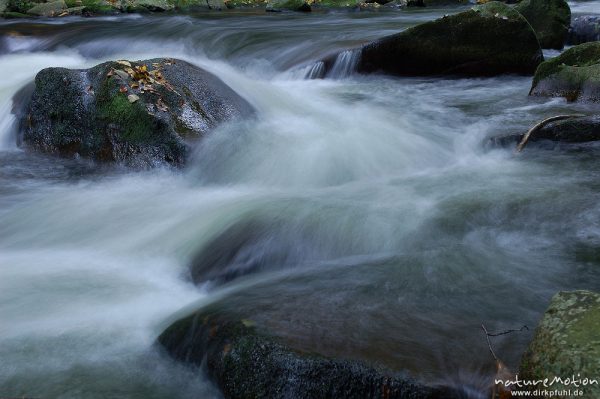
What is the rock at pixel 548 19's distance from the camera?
36.4ft

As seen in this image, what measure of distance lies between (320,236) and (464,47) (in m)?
6.18

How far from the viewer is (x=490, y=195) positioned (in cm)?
536

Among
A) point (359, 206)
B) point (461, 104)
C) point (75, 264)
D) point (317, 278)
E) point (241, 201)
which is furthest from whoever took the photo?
point (461, 104)

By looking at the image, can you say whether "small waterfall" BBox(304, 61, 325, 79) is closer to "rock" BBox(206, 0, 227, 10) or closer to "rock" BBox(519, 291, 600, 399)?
"rock" BBox(519, 291, 600, 399)

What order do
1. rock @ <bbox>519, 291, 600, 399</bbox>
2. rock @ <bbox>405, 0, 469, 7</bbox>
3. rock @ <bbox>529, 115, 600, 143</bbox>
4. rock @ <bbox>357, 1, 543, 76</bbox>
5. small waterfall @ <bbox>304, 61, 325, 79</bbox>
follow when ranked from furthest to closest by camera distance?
rock @ <bbox>405, 0, 469, 7</bbox>
small waterfall @ <bbox>304, 61, 325, 79</bbox>
rock @ <bbox>357, 1, 543, 76</bbox>
rock @ <bbox>529, 115, 600, 143</bbox>
rock @ <bbox>519, 291, 600, 399</bbox>

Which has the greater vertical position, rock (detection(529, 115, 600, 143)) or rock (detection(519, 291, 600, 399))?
rock (detection(519, 291, 600, 399))

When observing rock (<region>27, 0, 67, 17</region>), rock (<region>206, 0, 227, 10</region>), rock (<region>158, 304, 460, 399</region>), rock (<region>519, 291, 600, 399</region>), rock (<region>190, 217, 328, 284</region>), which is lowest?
rock (<region>190, 217, 328, 284</region>)

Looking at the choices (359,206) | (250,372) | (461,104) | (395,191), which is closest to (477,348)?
(250,372)

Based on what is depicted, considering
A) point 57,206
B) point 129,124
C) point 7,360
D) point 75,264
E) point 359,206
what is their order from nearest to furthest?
1. point 7,360
2. point 75,264
3. point 359,206
4. point 57,206
5. point 129,124

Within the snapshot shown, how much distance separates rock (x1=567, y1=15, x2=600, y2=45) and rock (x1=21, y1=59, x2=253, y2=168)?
782cm

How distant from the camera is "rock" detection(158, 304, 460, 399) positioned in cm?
264

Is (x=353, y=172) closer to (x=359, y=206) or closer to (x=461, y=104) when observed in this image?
(x=359, y=206)

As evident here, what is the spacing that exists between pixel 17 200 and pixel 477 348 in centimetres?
519

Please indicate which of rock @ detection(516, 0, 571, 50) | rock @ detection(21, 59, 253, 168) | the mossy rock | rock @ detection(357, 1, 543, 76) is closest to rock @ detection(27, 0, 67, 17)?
the mossy rock
